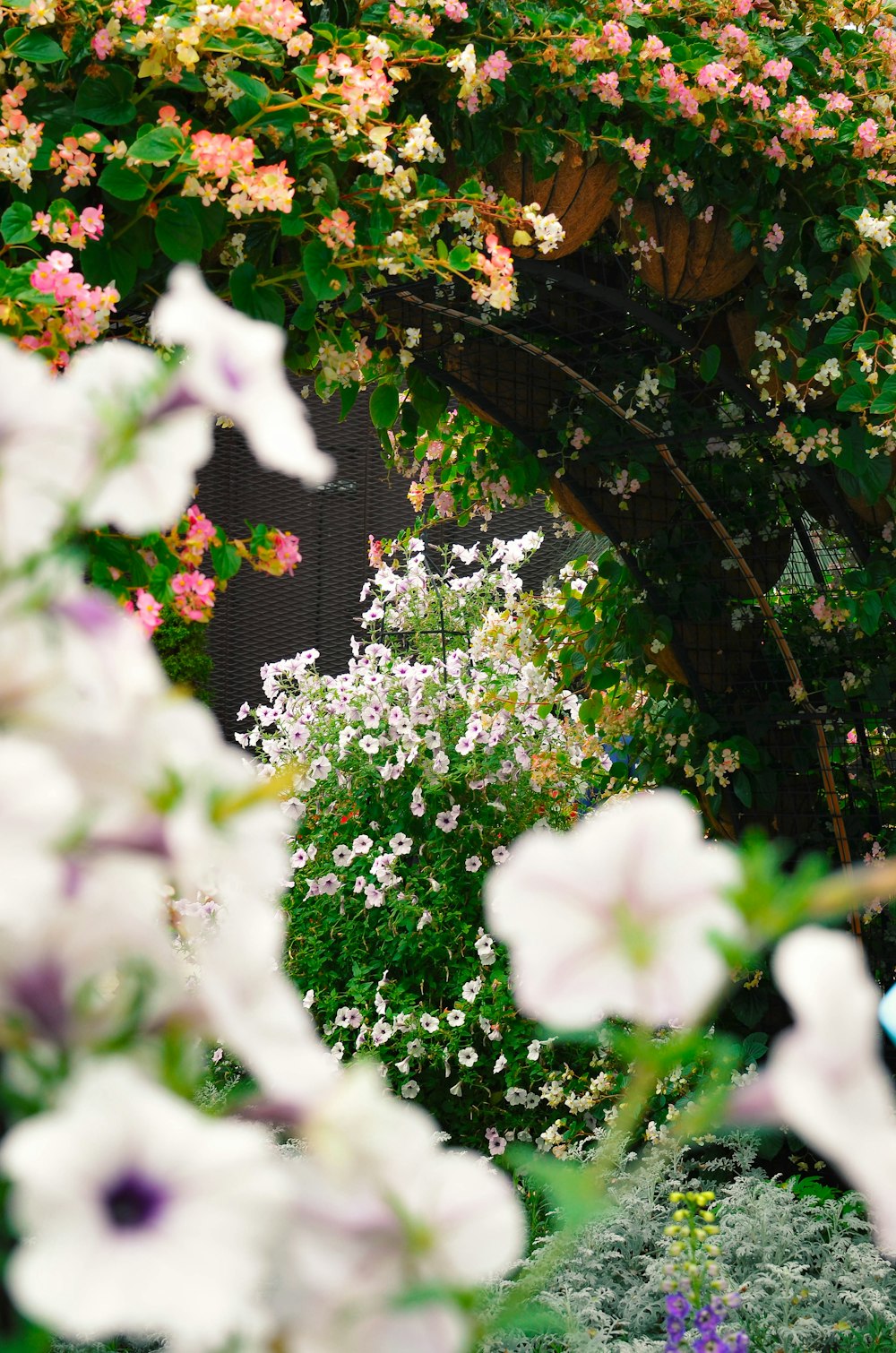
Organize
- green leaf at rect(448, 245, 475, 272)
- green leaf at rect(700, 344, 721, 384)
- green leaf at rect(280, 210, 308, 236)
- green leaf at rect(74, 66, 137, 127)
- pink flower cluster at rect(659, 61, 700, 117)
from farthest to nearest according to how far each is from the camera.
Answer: green leaf at rect(700, 344, 721, 384)
pink flower cluster at rect(659, 61, 700, 117)
green leaf at rect(448, 245, 475, 272)
green leaf at rect(280, 210, 308, 236)
green leaf at rect(74, 66, 137, 127)

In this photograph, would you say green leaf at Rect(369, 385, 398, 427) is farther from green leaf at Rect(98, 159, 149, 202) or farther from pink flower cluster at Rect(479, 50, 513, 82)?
green leaf at Rect(98, 159, 149, 202)

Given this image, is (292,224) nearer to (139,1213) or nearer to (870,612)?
(870,612)

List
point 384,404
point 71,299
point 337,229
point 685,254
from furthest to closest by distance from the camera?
point 685,254
point 384,404
point 337,229
point 71,299

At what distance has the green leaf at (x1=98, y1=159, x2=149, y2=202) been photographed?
5.00ft

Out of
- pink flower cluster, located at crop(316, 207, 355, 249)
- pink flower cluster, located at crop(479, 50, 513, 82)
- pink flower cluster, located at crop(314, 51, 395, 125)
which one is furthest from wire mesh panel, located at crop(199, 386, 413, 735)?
pink flower cluster, located at crop(314, 51, 395, 125)

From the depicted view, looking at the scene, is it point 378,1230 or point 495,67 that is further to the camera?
point 495,67

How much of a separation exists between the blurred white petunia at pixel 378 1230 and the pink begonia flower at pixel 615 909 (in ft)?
0.13

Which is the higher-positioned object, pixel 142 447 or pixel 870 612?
pixel 870 612

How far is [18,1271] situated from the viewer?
0.24 metres

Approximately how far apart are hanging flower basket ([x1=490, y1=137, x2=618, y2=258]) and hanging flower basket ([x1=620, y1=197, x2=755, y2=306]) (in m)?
0.08

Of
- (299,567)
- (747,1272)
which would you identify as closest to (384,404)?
(747,1272)

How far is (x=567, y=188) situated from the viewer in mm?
2121

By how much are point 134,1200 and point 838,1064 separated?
0.14 m

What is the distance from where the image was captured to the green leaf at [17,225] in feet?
4.84
